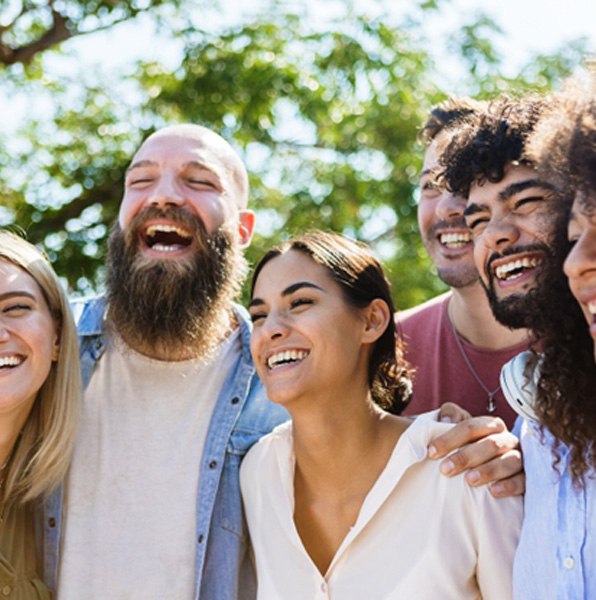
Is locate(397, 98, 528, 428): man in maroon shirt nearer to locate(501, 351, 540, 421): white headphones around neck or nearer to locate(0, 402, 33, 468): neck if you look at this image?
locate(501, 351, 540, 421): white headphones around neck

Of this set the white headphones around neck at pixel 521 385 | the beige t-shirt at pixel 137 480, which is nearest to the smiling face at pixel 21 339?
the beige t-shirt at pixel 137 480

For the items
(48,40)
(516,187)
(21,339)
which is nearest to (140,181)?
(21,339)

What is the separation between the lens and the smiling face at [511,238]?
10.9 ft

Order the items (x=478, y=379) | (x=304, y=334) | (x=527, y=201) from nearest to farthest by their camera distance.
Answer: (x=527, y=201) < (x=304, y=334) < (x=478, y=379)

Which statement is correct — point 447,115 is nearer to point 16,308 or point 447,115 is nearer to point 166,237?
point 166,237

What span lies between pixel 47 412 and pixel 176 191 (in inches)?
45.1

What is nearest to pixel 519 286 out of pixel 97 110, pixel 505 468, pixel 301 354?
pixel 505 468

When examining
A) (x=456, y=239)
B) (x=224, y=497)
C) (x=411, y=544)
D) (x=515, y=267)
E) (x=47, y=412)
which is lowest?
(x=224, y=497)

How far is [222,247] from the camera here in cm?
454

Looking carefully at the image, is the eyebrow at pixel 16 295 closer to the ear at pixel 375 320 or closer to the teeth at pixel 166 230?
the teeth at pixel 166 230

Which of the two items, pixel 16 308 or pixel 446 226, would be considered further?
pixel 446 226

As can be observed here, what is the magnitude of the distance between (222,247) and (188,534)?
51.8 inches

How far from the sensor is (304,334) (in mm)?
3658

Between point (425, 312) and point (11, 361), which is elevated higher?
point (11, 361)
